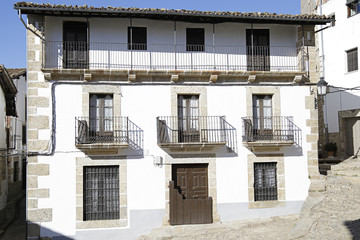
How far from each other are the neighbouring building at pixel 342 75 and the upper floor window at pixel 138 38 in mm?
8717

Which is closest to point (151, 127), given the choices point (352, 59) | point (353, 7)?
point (352, 59)

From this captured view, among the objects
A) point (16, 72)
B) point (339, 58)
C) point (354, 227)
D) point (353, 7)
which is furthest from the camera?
point (16, 72)

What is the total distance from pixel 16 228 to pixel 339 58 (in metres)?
16.0

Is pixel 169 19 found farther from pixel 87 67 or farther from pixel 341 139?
pixel 341 139

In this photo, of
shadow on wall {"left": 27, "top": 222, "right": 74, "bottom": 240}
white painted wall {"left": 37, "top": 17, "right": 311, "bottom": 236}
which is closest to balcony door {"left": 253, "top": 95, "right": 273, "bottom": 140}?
white painted wall {"left": 37, "top": 17, "right": 311, "bottom": 236}

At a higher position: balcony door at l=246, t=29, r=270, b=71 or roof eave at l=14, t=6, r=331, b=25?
roof eave at l=14, t=6, r=331, b=25

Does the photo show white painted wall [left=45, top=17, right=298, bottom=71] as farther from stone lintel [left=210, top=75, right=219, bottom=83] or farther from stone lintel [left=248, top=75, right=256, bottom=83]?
stone lintel [left=210, top=75, right=219, bottom=83]

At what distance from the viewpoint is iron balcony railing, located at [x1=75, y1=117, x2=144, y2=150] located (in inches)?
441

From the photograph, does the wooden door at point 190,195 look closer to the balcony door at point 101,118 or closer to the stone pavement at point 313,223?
the stone pavement at point 313,223

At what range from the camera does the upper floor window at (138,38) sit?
12156 millimetres

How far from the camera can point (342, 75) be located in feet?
56.1

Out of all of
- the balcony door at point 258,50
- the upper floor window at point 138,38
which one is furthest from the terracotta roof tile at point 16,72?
the balcony door at point 258,50

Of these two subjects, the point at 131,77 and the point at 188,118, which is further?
the point at 188,118

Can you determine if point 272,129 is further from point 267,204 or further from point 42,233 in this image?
point 42,233
